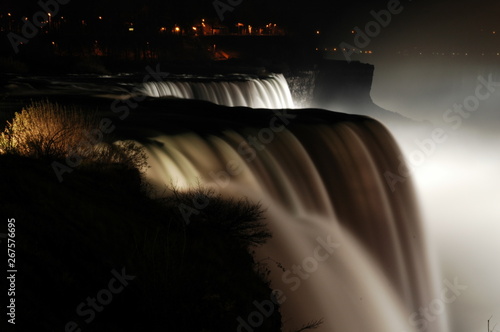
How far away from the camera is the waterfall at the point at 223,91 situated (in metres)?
22.8

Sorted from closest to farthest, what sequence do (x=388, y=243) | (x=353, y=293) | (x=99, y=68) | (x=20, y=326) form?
(x=20, y=326), (x=353, y=293), (x=388, y=243), (x=99, y=68)

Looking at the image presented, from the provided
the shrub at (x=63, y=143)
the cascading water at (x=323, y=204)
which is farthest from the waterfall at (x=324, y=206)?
the shrub at (x=63, y=143)

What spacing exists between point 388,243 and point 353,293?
3016mm

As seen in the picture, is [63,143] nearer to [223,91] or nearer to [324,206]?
[324,206]

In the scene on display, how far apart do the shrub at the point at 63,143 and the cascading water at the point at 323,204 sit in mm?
536

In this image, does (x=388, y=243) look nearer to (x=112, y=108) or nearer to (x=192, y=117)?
(x=192, y=117)

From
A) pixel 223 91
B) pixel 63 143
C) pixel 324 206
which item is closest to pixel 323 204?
pixel 324 206

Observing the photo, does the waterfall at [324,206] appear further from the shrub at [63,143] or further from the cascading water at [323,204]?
the shrub at [63,143]

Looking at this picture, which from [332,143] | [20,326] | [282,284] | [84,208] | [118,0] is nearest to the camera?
[20,326]

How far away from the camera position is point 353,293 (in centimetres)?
1054

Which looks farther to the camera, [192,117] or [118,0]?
[118,0]

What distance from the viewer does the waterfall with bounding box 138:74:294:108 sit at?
22.8 m

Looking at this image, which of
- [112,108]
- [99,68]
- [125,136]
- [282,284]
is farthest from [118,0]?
[282,284]

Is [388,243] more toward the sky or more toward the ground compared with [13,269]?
more toward the ground
